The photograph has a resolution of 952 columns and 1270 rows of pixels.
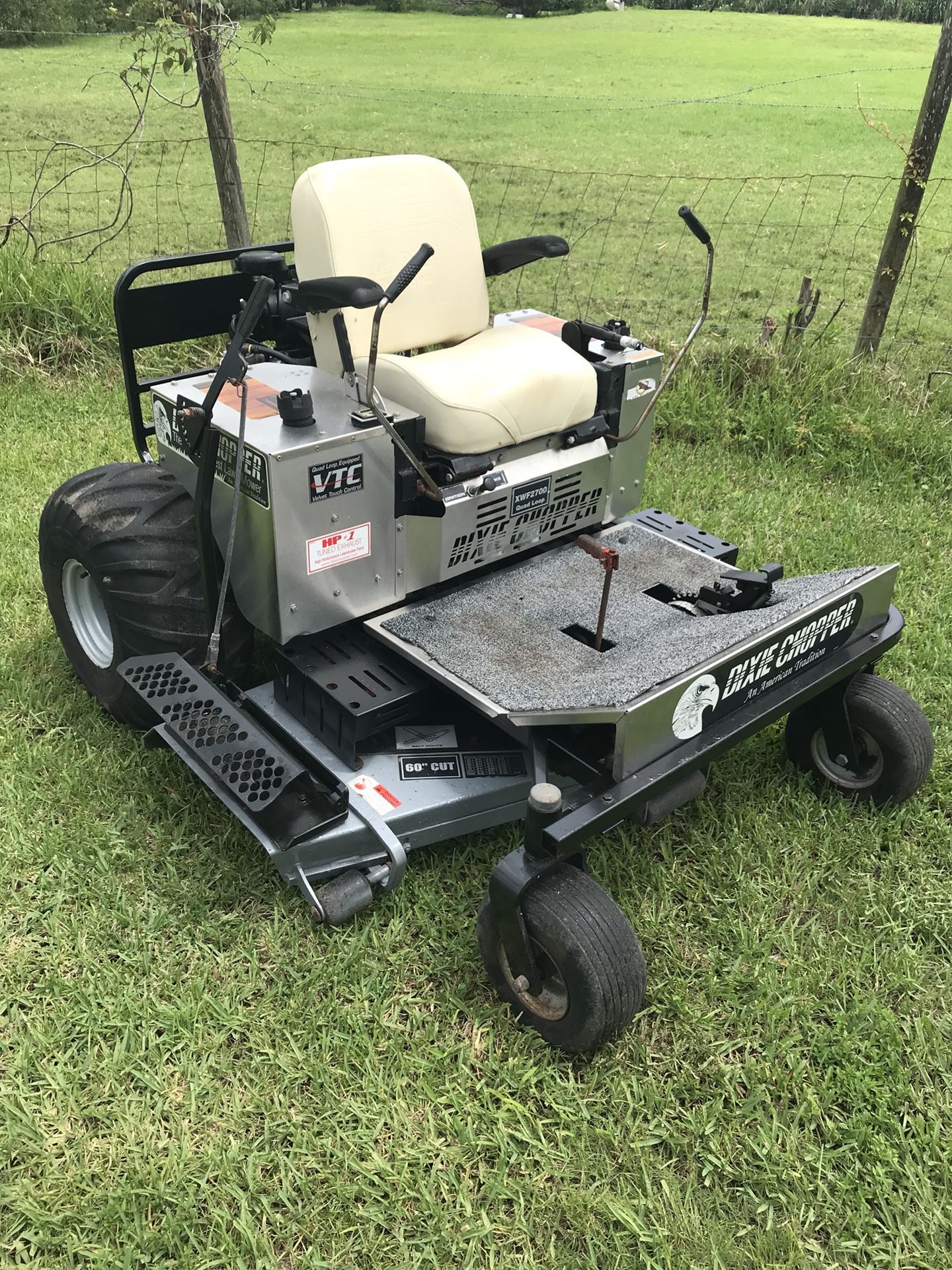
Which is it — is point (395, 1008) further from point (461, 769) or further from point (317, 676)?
point (317, 676)

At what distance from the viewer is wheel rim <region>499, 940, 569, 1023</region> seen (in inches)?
83.3

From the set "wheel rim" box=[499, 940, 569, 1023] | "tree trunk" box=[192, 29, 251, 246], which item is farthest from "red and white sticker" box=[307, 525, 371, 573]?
"tree trunk" box=[192, 29, 251, 246]

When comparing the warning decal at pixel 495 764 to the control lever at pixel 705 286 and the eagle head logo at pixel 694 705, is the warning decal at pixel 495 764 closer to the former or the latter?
the eagle head logo at pixel 694 705

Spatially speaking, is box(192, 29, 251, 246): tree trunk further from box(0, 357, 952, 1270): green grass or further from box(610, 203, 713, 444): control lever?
box(0, 357, 952, 1270): green grass

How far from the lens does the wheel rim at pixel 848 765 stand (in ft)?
8.87

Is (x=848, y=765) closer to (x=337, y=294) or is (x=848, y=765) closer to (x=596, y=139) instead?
(x=337, y=294)

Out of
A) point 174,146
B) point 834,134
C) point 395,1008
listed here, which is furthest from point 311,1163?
point 834,134

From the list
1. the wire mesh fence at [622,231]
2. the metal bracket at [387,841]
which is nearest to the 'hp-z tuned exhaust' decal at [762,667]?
the metal bracket at [387,841]

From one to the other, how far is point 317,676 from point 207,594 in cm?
35

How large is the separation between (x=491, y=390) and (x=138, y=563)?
1.02 meters

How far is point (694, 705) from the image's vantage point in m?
2.18

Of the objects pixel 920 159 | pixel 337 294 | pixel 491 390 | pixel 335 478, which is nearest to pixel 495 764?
pixel 335 478

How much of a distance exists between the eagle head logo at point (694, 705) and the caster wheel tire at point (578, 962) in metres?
0.38

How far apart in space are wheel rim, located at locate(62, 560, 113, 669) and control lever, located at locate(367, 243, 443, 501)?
3.42ft
